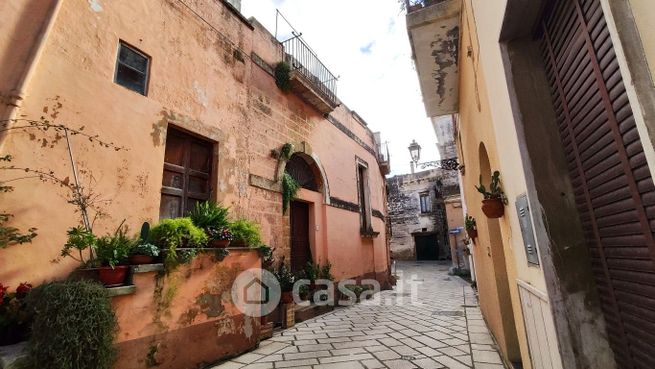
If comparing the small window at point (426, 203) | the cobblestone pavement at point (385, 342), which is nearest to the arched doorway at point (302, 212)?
the cobblestone pavement at point (385, 342)

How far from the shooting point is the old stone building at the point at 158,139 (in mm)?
3334

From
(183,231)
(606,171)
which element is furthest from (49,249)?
(606,171)

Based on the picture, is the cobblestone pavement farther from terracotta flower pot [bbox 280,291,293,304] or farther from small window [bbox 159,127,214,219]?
small window [bbox 159,127,214,219]

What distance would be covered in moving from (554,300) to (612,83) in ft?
3.58

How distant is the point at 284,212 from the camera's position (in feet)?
22.7

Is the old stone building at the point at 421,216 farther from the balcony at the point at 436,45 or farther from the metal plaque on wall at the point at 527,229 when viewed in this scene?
the metal plaque on wall at the point at 527,229

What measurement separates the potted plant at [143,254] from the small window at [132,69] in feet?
8.04

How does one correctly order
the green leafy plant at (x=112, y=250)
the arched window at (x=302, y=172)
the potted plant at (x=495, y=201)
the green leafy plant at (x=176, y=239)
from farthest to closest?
the arched window at (x=302, y=172) < the green leafy plant at (x=176, y=239) < the green leafy plant at (x=112, y=250) < the potted plant at (x=495, y=201)

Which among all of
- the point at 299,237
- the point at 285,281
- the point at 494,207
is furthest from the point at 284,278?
the point at 494,207

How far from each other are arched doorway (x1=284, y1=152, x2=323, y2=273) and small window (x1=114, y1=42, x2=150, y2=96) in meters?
3.61

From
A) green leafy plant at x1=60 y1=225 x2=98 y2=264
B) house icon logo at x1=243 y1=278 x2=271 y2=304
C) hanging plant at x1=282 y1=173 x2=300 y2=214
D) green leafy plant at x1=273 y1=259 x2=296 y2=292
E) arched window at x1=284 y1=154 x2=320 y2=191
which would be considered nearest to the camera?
green leafy plant at x1=60 y1=225 x2=98 y2=264

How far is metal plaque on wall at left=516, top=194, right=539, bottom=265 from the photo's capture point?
1.80 metres

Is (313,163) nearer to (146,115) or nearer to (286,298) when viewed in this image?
(286,298)

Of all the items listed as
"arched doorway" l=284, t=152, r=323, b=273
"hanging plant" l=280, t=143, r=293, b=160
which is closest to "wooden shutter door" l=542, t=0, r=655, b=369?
"hanging plant" l=280, t=143, r=293, b=160
